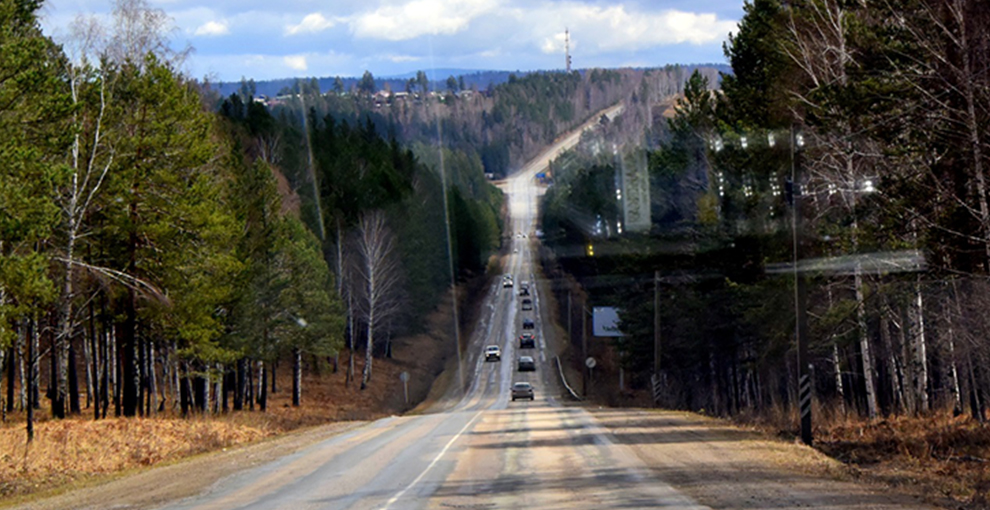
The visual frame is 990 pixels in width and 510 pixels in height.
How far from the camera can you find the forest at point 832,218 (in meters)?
19.2

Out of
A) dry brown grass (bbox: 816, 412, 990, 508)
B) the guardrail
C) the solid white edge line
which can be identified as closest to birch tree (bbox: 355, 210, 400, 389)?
the guardrail

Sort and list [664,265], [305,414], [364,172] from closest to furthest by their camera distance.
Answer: [305,414] < [664,265] < [364,172]

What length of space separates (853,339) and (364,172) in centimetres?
5876

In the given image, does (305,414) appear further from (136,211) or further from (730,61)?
(730,61)

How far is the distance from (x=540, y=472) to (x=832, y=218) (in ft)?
50.0

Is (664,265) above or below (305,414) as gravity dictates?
above

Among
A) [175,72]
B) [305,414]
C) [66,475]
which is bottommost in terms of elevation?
[305,414]

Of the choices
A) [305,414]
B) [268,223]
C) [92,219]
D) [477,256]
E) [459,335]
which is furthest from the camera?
[477,256]

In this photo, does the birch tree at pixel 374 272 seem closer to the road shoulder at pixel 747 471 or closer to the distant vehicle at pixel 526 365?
the distant vehicle at pixel 526 365

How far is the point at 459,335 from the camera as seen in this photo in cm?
9438

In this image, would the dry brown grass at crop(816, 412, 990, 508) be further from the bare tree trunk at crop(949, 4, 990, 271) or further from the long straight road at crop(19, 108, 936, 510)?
the bare tree trunk at crop(949, 4, 990, 271)

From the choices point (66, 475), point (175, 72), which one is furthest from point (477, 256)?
point (66, 475)

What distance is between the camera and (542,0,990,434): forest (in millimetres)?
19250

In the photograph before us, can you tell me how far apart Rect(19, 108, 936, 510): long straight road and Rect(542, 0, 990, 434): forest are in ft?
12.0
